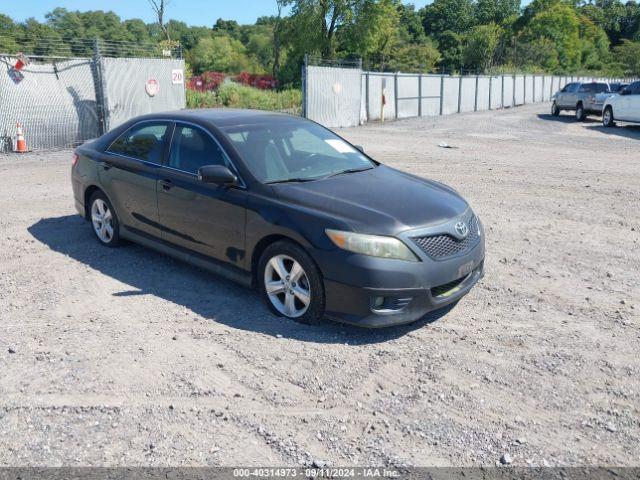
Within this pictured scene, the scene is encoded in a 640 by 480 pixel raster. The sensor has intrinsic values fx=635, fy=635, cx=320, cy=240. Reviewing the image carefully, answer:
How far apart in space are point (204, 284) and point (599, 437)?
140 inches

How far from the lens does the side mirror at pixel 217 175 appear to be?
5105 millimetres

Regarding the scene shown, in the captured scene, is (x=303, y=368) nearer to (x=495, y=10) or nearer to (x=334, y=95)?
(x=334, y=95)

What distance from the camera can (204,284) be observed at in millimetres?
5832

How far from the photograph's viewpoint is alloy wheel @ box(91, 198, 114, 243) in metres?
6.75

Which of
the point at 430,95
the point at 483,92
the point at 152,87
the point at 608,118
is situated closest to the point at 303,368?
the point at 152,87

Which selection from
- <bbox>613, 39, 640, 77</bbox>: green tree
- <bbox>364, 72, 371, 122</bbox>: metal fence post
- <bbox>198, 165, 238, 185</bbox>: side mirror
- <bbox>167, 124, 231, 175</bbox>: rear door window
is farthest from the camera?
<bbox>613, 39, 640, 77</bbox>: green tree

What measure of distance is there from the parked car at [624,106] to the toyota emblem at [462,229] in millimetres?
19854

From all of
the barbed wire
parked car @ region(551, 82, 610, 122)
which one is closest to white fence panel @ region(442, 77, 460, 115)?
parked car @ region(551, 82, 610, 122)

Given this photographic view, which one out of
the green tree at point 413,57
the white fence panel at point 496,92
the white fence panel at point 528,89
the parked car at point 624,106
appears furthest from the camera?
the green tree at point 413,57

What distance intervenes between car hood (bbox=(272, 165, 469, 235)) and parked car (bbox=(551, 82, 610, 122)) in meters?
24.2

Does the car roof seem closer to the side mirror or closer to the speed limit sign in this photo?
the side mirror

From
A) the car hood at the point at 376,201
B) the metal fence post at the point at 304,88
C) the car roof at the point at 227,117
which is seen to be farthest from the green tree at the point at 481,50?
the car hood at the point at 376,201

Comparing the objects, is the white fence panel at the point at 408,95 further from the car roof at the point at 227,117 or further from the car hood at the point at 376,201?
the car hood at the point at 376,201

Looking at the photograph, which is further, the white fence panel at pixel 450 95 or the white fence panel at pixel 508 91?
the white fence panel at pixel 508 91
